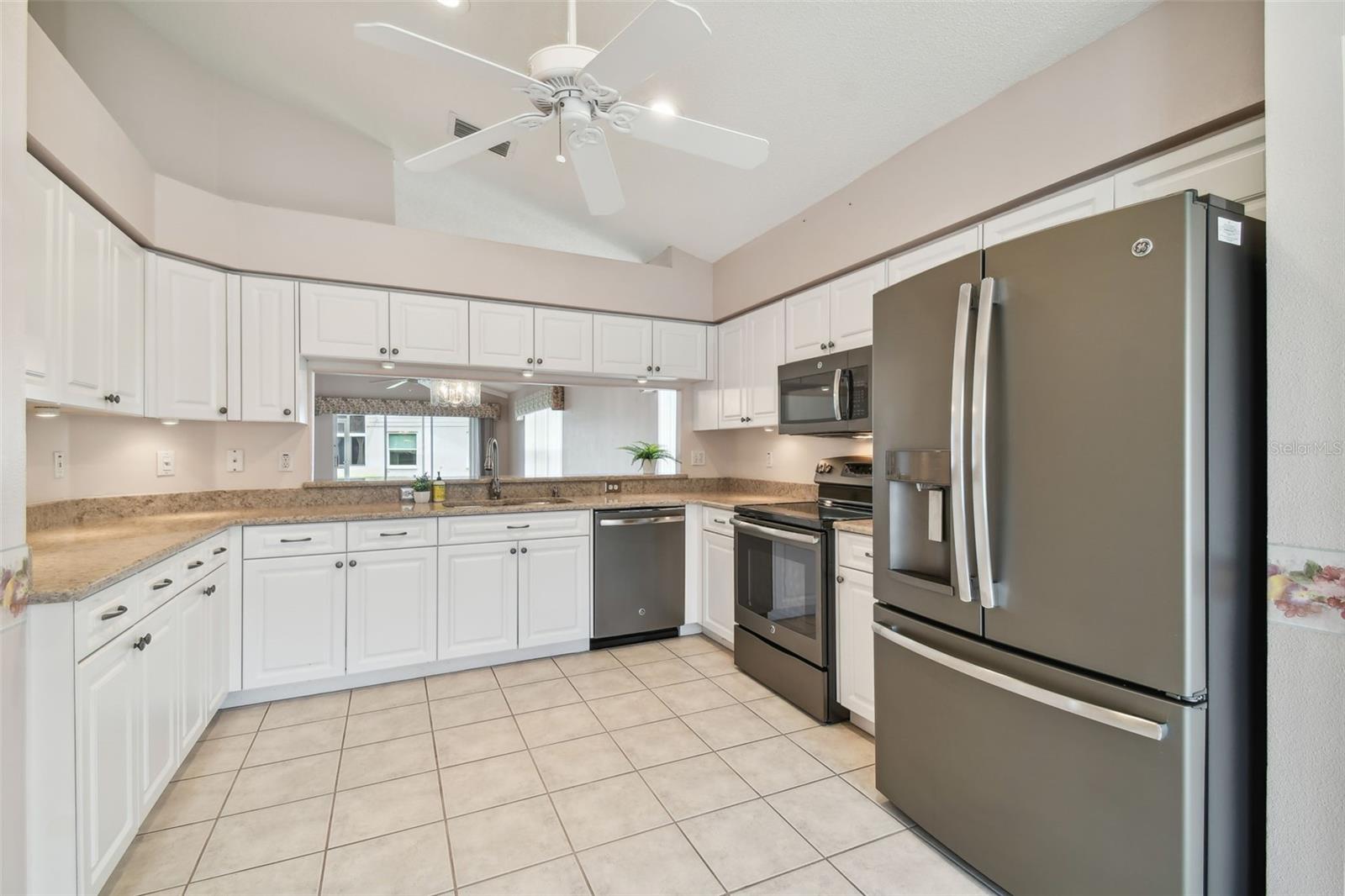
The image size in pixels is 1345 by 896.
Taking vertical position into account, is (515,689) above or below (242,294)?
below

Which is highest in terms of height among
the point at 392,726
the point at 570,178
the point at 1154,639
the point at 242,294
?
the point at 570,178

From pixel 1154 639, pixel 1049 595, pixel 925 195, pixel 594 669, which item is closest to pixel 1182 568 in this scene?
pixel 1154 639

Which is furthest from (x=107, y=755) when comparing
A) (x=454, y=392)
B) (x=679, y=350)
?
(x=679, y=350)

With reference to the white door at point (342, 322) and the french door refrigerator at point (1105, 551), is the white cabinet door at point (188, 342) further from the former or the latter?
the french door refrigerator at point (1105, 551)

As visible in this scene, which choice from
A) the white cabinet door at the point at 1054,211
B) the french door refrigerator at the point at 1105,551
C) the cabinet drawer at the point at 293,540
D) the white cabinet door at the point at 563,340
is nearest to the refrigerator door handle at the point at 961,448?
the french door refrigerator at the point at 1105,551

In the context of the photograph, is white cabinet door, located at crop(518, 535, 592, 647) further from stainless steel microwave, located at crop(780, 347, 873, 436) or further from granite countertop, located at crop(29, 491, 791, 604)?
stainless steel microwave, located at crop(780, 347, 873, 436)

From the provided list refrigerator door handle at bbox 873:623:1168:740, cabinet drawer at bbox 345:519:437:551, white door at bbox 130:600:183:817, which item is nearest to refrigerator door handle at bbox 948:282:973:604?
refrigerator door handle at bbox 873:623:1168:740

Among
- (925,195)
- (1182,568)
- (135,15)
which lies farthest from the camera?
(135,15)

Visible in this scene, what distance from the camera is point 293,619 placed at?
2.89 meters

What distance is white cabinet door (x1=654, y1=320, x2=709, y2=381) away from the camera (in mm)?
4191

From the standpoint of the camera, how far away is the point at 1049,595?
1.47m

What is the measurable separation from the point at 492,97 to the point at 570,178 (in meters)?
0.71

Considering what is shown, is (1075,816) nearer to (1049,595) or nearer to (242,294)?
(1049,595)

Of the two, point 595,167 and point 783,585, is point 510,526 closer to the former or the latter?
point 783,585
